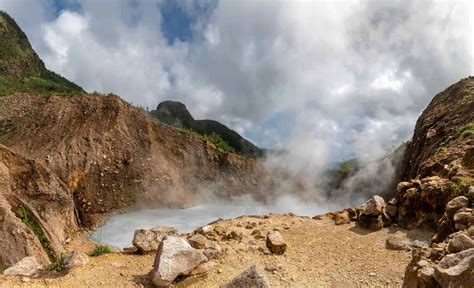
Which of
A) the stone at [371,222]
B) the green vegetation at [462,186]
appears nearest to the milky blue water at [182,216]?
the stone at [371,222]

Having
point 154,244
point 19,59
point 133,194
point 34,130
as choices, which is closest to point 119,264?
point 154,244

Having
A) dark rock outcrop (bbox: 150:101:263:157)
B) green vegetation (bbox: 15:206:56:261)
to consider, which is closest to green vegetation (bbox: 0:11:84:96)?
dark rock outcrop (bbox: 150:101:263:157)

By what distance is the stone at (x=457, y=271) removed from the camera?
579 centimetres

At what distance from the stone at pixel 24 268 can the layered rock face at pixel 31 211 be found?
4.95 meters

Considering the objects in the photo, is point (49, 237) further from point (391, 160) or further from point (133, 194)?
point (391, 160)

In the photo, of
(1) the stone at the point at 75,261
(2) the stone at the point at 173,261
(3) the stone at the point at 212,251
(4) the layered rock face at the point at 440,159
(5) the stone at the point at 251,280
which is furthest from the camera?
(4) the layered rock face at the point at 440,159

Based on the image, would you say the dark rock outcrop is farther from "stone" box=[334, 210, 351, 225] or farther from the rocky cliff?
"stone" box=[334, 210, 351, 225]

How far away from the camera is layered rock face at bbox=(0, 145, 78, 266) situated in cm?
1445

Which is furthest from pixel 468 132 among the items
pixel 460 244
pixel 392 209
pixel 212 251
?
pixel 212 251

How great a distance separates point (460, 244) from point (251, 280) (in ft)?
12.8

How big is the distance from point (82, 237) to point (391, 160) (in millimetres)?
19935

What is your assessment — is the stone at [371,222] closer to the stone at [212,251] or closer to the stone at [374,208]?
the stone at [374,208]

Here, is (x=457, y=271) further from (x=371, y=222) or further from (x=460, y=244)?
(x=371, y=222)

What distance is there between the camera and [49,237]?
56.0ft
